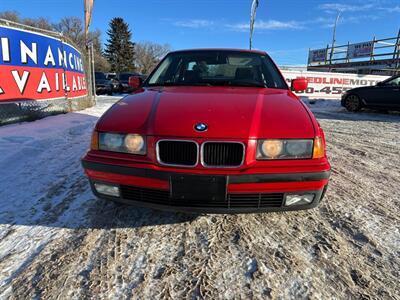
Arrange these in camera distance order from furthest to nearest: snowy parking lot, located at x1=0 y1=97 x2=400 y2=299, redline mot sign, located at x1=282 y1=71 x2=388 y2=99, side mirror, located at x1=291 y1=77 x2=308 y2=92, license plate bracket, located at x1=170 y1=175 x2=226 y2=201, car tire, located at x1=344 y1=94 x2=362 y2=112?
redline mot sign, located at x1=282 y1=71 x2=388 y2=99, car tire, located at x1=344 y1=94 x2=362 y2=112, side mirror, located at x1=291 y1=77 x2=308 y2=92, license plate bracket, located at x1=170 y1=175 x2=226 y2=201, snowy parking lot, located at x1=0 y1=97 x2=400 y2=299

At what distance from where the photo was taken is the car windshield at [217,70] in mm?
3113

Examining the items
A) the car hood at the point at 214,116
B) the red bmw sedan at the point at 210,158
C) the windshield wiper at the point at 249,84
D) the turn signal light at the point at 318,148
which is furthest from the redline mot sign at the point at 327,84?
the red bmw sedan at the point at 210,158

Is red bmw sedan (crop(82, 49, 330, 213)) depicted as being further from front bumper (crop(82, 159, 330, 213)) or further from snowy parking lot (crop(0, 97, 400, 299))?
snowy parking lot (crop(0, 97, 400, 299))

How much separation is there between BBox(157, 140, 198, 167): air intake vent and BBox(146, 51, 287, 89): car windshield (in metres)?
1.25

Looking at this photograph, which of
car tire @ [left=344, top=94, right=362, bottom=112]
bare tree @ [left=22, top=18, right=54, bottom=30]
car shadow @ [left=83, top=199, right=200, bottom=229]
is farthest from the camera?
bare tree @ [left=22, top=18, right=54, bottom=30]

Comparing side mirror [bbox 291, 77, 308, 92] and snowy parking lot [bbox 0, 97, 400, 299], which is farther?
side mirror [bbox 291, 77, 308, 92]

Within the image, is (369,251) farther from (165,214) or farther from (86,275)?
(86,275)

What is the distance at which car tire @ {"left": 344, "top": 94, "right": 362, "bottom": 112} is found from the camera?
1059 centimetres

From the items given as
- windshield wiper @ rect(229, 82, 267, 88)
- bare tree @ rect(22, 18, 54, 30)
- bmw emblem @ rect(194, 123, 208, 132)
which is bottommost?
bmw emblem @ rect(194, 123, 208, 132)

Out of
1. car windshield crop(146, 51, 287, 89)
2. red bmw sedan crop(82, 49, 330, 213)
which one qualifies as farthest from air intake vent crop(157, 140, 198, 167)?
car windshield crop(146, 51, 287, 89)

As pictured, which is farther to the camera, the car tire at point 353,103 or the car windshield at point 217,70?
the car tire at point 353,103

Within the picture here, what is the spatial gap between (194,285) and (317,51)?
34319mm

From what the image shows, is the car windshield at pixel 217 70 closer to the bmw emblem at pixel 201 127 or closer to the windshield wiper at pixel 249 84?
the windshield wiper at pixel 249 84

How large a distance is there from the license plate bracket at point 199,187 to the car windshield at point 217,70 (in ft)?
4.64
